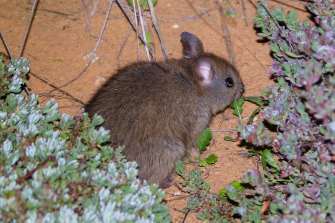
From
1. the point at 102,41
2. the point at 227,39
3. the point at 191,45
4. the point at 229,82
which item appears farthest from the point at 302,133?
the point at 102,41

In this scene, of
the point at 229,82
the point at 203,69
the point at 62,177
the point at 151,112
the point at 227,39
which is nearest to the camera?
the point at 62,177

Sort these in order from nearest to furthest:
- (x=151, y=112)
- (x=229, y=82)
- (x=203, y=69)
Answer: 1. (x=151, y=112)
2. (x=203, y=69)
3. (x=229, y=82)

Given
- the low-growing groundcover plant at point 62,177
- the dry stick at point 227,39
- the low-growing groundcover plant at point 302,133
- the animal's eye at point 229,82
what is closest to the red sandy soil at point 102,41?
the dry stick at point 227,39

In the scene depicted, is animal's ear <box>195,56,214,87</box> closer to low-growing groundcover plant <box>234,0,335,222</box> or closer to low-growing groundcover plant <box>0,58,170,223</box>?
low-growing groundcover plant <box>234,0,335,222</box>

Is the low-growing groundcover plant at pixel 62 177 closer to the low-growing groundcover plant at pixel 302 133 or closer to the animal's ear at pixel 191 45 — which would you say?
the low-growing groundcover plant at pixel 302 133

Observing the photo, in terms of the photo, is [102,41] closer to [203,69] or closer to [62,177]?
[203,69]
